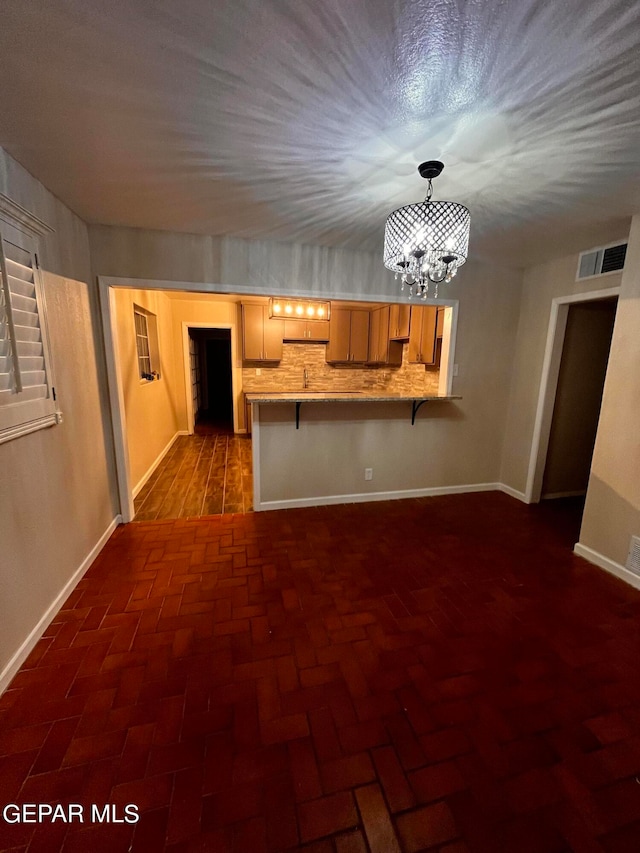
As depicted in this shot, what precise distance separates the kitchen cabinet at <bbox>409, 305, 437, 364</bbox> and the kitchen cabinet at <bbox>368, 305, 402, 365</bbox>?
726mm

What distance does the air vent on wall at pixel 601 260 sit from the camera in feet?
8.03

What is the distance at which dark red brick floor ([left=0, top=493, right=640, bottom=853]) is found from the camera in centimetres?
104

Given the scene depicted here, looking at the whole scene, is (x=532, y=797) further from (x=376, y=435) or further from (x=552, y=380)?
(x=552, y=380)

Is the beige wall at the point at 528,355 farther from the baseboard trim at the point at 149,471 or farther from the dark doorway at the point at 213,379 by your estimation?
the dark doorway at the point at 213,379

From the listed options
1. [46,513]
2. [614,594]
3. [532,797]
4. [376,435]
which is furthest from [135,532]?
[614,594]

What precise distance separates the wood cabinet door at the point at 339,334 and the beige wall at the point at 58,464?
3.59 m

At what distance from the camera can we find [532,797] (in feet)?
3.63

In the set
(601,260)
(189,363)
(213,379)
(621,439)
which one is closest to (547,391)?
(621,439)

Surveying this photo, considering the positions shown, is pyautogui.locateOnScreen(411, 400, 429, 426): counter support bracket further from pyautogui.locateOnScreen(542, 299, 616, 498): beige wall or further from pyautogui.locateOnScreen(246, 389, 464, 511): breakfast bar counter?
pyautogui.locateOnScreen(542, 299, 616, 498): beige wall

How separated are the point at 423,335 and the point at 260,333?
2.54 metres

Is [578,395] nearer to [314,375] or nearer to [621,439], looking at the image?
[621,439]

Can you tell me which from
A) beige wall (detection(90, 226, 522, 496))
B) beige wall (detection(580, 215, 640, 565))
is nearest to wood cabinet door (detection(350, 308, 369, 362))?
beige wall (detection(90, 226, 522, 496))

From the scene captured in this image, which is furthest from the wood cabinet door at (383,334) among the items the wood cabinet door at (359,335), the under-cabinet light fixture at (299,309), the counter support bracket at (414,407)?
the counter support bracket at (414,407)

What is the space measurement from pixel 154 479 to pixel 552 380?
428 cm
